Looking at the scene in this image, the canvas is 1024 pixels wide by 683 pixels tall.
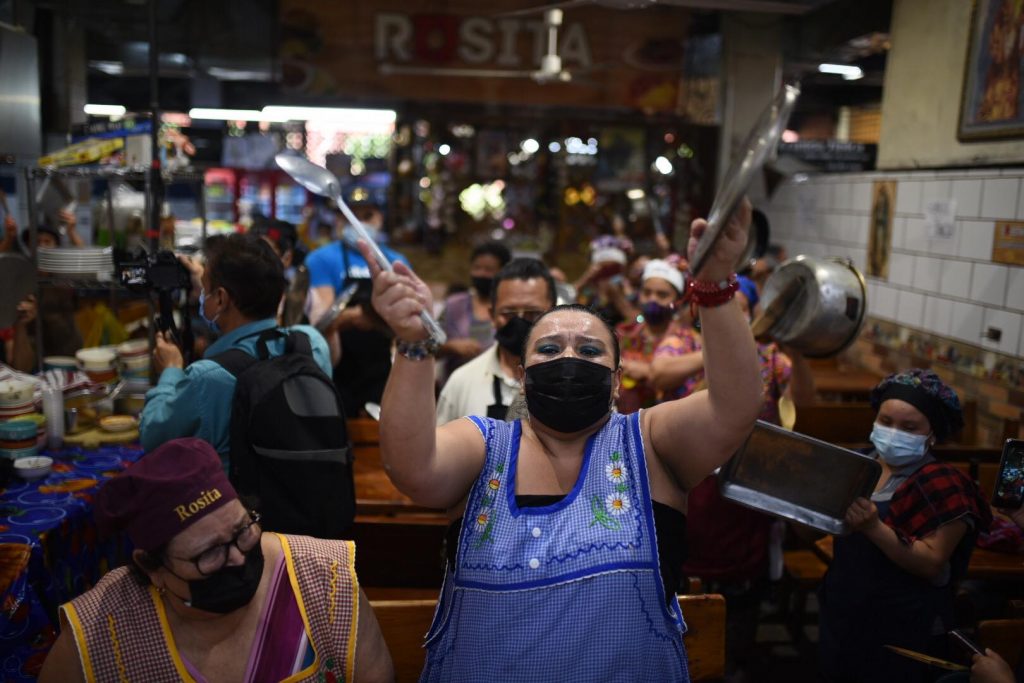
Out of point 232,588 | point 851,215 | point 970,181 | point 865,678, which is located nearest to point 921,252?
point 970,181

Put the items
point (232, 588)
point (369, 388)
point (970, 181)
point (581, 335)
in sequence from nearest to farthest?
1. point (232, 588)
2. point (581, 335)
3. point (369, 388)
4. point (970, 181)

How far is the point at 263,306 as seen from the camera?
100 inches

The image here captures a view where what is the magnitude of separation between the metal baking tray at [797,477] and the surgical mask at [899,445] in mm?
245

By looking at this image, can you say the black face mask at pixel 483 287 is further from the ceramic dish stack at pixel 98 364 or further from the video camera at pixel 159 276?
the ceramic dish stack at pixel 98 364

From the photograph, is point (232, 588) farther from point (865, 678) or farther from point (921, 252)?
point (921, 252)

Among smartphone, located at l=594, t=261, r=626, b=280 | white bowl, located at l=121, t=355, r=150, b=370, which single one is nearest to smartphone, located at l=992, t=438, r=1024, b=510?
white bowl, located at l=121, t=355, r=150, b=370

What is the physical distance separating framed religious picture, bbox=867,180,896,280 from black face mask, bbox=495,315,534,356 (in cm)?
394

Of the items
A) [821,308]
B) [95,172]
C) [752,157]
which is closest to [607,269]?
[821,308]

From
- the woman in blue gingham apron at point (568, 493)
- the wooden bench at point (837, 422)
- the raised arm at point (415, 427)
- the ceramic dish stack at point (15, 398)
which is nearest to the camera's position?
the raised arm at point (415, 427)

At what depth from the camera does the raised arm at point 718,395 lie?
1412 millimetres

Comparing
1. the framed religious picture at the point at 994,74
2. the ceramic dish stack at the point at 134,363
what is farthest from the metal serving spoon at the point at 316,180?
the framed religious picture at the point at 994,74

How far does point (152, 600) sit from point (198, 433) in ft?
2.72

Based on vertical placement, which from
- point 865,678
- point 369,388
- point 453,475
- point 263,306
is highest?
point 263,306

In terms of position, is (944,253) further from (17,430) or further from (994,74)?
(17,430)
